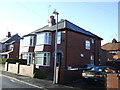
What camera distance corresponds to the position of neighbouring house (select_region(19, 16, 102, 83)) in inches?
815

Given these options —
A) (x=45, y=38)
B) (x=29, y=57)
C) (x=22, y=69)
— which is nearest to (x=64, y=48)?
(x=45, y=38)

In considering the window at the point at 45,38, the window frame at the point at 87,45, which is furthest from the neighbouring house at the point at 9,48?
the window frame at the point at 87,45

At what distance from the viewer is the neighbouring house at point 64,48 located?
815 inches

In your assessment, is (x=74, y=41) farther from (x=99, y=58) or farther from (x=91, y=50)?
(x=99, y=58)

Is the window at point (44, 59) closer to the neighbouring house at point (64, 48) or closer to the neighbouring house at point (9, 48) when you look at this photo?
the neighbouring house at point (64, 48)

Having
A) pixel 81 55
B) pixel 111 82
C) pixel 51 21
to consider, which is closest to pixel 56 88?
pixel 111 82

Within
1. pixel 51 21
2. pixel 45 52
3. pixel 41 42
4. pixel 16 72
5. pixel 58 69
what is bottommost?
pixel 16 72

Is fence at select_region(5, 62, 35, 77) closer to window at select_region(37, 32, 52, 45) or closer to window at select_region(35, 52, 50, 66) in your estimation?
window at select_region(35, 52, 50, 66)

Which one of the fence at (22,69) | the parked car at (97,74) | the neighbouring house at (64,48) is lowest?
the fence at (22,69)

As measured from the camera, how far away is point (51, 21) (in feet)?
Answer: 84.4

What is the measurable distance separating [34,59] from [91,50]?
978cm

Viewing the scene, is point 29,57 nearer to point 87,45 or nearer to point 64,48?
point 64,48

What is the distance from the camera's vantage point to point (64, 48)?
66.9 feet

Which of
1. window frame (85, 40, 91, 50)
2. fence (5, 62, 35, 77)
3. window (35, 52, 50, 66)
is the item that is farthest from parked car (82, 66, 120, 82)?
window frame (85, 40, 91, 50)
